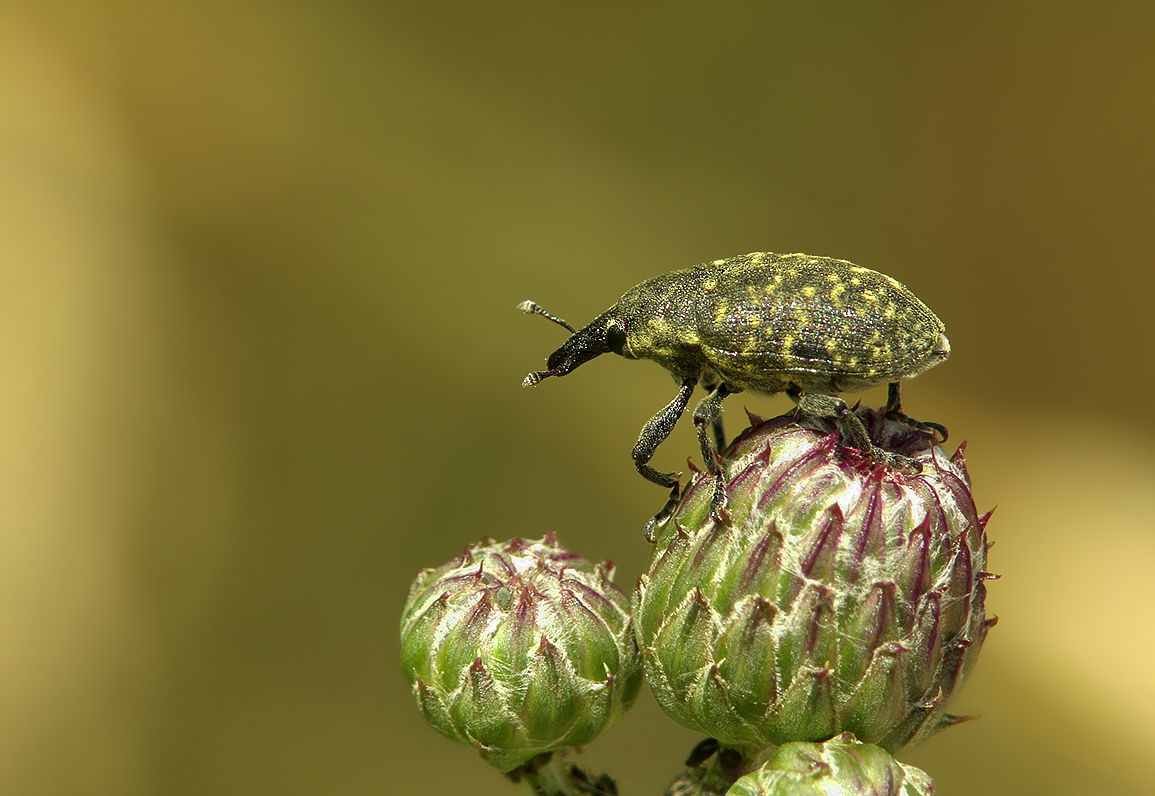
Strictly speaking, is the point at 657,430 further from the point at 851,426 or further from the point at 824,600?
the point at 824,600

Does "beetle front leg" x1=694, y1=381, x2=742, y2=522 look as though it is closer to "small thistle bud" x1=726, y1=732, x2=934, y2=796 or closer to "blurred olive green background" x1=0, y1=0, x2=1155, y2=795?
"small thistle bud" x1=726, y1=732, x2=934, y2=796

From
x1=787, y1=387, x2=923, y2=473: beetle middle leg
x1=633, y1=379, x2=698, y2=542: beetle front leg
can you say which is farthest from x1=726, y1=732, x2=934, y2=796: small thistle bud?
x1=633, y1=379, x2=698, y2=542: beetle front leg

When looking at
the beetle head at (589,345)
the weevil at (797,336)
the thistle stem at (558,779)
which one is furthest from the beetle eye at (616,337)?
the thistle stem at (558,779)

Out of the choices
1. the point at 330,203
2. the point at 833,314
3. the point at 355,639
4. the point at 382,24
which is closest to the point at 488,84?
the point at 382,24

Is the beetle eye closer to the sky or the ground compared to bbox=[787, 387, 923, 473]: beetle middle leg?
closer to the sky

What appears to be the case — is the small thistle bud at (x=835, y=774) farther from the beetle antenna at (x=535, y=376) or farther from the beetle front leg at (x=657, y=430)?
the beetle antenna at (x=535, y=376)

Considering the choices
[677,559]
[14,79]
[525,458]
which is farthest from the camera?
[525,458]

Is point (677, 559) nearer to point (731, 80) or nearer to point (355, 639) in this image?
point (355, 639)
